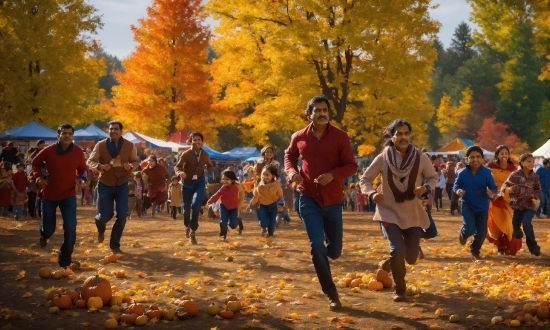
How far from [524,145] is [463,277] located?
56.2 m

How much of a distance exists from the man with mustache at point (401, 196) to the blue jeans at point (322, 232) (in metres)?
0.44

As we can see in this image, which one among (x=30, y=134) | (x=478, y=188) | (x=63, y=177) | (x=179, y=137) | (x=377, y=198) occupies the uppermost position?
(x=179, y=137)

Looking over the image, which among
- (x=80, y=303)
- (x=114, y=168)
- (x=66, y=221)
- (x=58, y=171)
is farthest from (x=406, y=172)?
(x=114, y=168)

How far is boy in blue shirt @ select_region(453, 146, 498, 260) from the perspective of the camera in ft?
37.1

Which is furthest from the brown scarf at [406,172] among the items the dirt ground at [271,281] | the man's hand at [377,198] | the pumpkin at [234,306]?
the pumpkin at [234,306]

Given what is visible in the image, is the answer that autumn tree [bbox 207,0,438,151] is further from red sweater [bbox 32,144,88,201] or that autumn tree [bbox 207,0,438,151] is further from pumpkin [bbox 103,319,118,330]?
pumpkin [bbox 103,319,118,330]

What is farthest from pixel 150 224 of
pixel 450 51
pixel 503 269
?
pixel 450 51

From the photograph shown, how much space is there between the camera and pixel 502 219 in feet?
38.8

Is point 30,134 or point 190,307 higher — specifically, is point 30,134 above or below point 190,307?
above

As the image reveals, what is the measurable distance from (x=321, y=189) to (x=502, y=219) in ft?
18.0

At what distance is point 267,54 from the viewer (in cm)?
2447

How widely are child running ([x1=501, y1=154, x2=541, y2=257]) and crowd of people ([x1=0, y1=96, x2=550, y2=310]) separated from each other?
0.05 feet

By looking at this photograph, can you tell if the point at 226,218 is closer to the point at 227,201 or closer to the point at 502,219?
the point at 227,201

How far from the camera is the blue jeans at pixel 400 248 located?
7.58m
